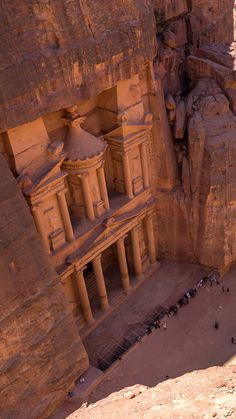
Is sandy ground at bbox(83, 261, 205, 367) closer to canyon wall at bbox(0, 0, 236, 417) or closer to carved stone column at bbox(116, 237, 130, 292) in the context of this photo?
carved stone column at bbox(116, 237, 130, 292)

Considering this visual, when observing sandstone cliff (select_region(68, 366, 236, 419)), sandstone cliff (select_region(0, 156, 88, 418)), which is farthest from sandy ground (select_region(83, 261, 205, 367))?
sandstone cliff (select_region(68, 366, 236, 419))

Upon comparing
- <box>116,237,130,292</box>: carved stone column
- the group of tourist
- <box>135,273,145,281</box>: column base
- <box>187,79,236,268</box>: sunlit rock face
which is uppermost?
<box>187,79,236,268</box>: sunlit rock face

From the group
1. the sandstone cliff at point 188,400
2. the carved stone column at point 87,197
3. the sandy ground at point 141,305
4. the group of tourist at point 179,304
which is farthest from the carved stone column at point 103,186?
the sandstone cliff at point 188,400

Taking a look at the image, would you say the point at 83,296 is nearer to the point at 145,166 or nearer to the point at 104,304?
the point at 104,304

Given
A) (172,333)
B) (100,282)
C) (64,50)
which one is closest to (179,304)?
(172,333)

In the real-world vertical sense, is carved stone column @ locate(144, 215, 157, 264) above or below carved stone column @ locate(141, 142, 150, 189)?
below

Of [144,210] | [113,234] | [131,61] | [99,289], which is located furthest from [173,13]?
[99,289]

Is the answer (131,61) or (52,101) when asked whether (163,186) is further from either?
(52,101)
